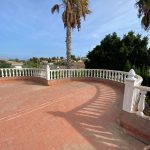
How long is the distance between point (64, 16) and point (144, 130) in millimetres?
9690

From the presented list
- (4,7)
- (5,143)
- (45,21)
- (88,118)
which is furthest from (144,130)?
(45,21)

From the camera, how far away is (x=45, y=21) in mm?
10797

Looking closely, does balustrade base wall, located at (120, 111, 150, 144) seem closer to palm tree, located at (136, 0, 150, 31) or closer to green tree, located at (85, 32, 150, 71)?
green tree, located at (85, 32, 150, 71)

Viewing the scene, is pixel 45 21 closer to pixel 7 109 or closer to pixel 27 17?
pixel 27 17

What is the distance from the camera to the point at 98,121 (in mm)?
3512

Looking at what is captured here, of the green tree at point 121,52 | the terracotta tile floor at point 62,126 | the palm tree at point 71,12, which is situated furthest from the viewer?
the green tree at point 121,52

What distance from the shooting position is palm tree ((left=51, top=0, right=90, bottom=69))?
10023 millimetres

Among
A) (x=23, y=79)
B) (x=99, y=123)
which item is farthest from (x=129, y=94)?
(x=23, y=79)

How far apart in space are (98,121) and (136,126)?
0.96 meters

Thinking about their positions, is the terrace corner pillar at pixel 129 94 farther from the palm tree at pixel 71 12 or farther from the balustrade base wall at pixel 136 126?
the palm tree at pixel 71 12

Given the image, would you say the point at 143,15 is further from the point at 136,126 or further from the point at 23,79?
the point at 23,79

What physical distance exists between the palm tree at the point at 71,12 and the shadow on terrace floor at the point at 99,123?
293 inches

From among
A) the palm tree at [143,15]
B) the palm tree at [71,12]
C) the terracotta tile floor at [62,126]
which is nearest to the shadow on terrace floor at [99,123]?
the terracotta tile floor at [62,126]

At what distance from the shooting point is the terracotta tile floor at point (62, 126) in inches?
103
